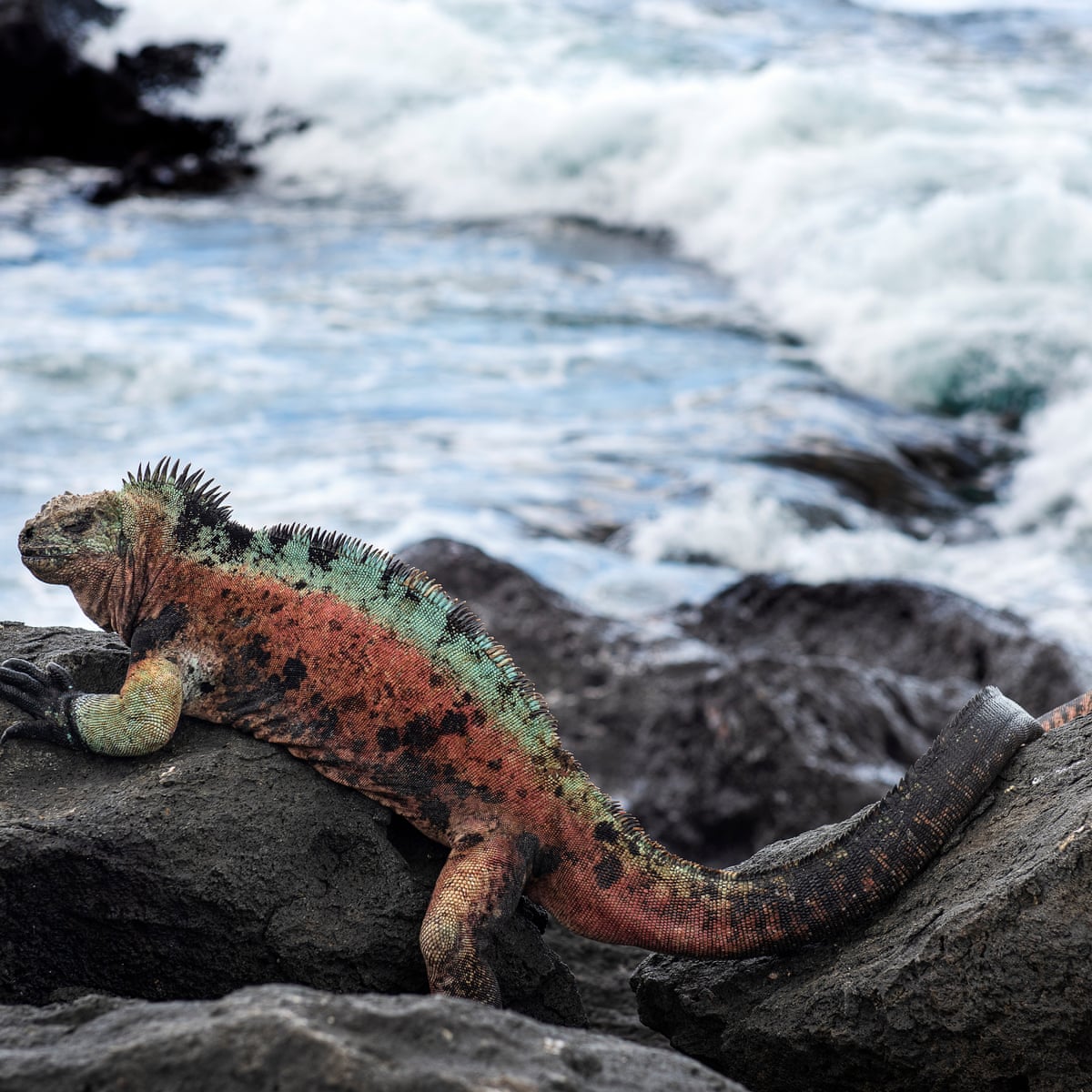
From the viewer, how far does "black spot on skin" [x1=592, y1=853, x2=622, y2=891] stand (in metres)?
3.83

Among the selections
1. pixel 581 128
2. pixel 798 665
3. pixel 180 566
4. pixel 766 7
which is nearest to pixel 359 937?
pixel 180 566

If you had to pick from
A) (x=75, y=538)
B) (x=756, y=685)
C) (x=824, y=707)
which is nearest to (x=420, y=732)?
(x=75, y=538)

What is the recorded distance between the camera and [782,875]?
376 centimetres

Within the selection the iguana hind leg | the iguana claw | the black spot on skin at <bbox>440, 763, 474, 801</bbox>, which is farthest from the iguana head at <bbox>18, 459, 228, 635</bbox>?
the iguana hind leg

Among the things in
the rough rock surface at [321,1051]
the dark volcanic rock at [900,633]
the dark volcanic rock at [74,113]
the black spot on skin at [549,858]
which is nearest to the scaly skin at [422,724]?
the black spot on skin at [549,858]

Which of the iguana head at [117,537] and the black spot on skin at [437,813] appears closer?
the black spot on skin at [437,813]

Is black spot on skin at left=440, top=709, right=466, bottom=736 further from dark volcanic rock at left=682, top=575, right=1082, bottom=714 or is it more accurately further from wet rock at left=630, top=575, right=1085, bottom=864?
dark volcanic rock at left=682, top=575, right=1082, bottom=714

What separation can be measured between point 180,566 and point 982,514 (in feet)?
30.2

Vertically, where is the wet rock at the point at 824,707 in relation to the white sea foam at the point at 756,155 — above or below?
below

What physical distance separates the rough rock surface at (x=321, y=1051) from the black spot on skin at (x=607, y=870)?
1052 mm

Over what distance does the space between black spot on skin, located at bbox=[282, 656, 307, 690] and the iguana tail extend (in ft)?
2.86

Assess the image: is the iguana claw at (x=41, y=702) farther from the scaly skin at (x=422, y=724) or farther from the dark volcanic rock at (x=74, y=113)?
the dark volcanic rock at (x=74, y=113)

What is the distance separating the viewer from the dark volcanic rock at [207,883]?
355 cm

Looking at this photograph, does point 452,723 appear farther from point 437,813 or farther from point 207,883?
point 207,883
